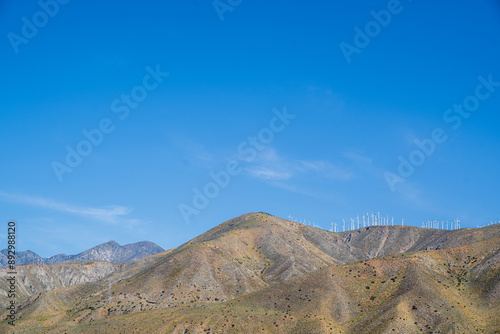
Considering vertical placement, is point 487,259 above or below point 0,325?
below

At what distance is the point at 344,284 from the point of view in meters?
140

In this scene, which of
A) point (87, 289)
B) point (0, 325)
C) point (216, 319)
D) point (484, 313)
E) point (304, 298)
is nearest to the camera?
point (484, 313)

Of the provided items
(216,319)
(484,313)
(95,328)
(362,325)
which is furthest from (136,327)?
(484,313)

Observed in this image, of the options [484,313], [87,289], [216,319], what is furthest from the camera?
[87,289]

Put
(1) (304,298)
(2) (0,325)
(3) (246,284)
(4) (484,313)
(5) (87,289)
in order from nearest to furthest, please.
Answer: (4) (484,313) → (1) (304,298) → (2) (0,325) → (3) (246,284) → (5) (87,289)

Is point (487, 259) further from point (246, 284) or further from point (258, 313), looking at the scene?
point (246, 284)

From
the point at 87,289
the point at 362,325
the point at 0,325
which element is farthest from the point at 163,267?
the point at 362,325

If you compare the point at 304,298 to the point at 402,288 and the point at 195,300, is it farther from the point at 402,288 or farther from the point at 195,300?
the point at 195,300

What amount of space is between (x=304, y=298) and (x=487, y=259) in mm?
54772

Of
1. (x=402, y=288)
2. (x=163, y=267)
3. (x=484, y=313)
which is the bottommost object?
(x=484, y=313)

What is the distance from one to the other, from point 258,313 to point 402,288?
39719 millimetres

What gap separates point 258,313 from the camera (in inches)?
5025

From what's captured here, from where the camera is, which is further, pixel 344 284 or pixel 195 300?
pixel 195 300

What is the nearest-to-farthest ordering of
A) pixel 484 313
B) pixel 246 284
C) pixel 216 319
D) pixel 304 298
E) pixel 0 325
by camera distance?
pixel 484 313, pixel 216 319, pixel 304 298, pixel 0 325, pixel 246 284
